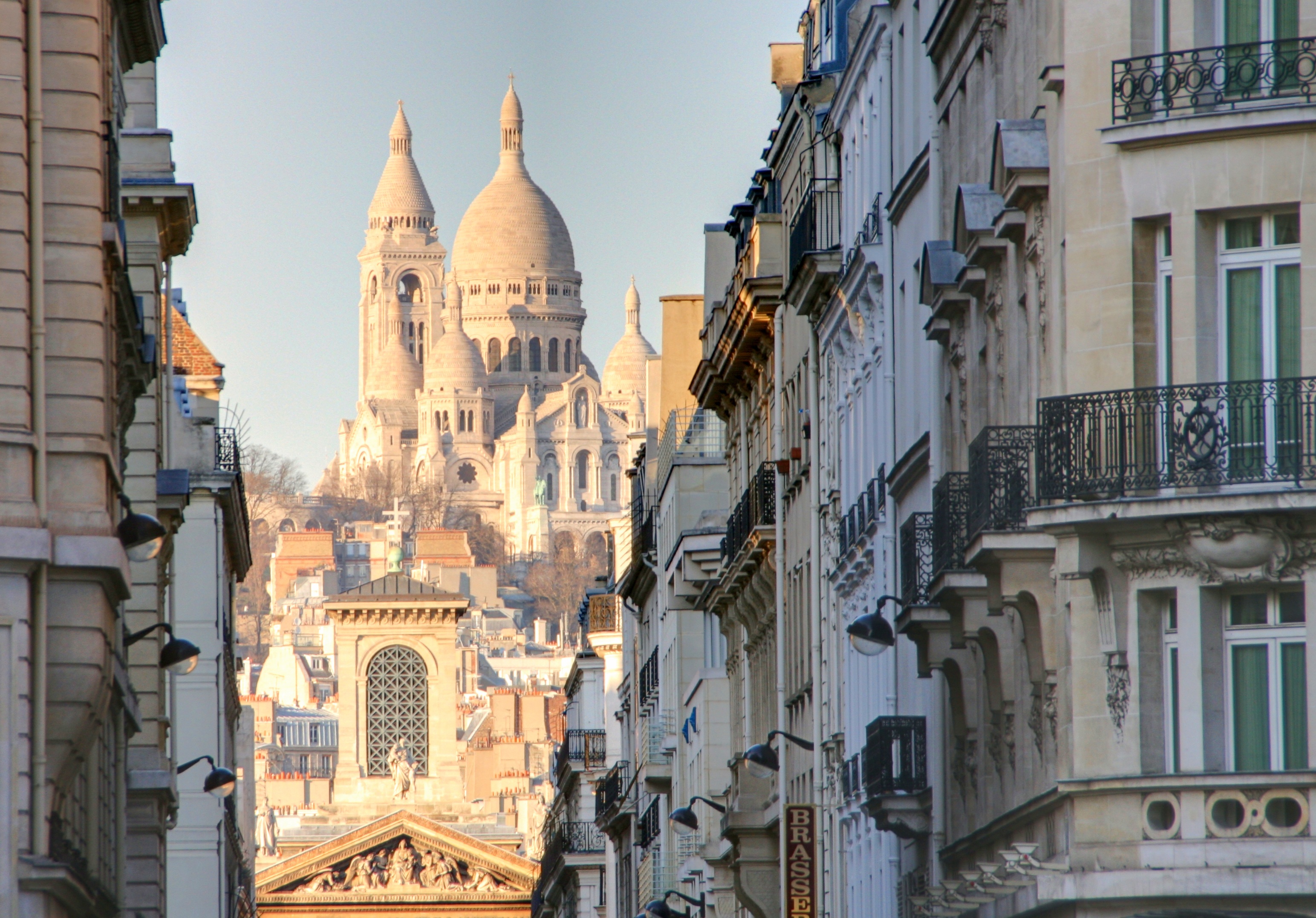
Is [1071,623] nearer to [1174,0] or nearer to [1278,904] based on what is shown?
[1278,904]

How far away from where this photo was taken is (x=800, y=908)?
113 ft

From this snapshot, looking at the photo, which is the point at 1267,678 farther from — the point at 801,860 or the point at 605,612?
the point at 605,612

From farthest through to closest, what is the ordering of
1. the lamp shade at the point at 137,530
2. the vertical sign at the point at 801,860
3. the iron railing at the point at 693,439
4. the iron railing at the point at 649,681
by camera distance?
the iron railing at the point at 649,681 < the iron railing at the point at 693,439 < the vertical sign at the point at 801,860 < the lamp shade at the point at 137,530

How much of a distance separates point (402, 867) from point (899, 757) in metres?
92.5

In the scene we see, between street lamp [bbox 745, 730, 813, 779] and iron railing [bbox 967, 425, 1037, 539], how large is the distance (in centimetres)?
1193

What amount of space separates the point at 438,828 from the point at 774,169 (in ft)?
257

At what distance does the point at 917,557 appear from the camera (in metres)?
24.9

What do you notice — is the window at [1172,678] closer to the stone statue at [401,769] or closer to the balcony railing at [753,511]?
the balcony railing at [753,511]

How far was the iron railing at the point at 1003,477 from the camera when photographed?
66.5 ft

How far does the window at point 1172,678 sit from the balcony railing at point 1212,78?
280 cm

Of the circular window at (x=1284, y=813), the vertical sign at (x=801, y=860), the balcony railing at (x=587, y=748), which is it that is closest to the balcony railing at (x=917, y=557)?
the circular window at (x=1284, y=813)

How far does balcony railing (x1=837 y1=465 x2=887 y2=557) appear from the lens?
29.5 m

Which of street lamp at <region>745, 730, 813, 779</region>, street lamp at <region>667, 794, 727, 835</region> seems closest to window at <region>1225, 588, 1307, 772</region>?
street lamp at <region>745, 730, 813, 779</region>

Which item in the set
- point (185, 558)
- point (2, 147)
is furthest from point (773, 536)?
point (2, 147)
